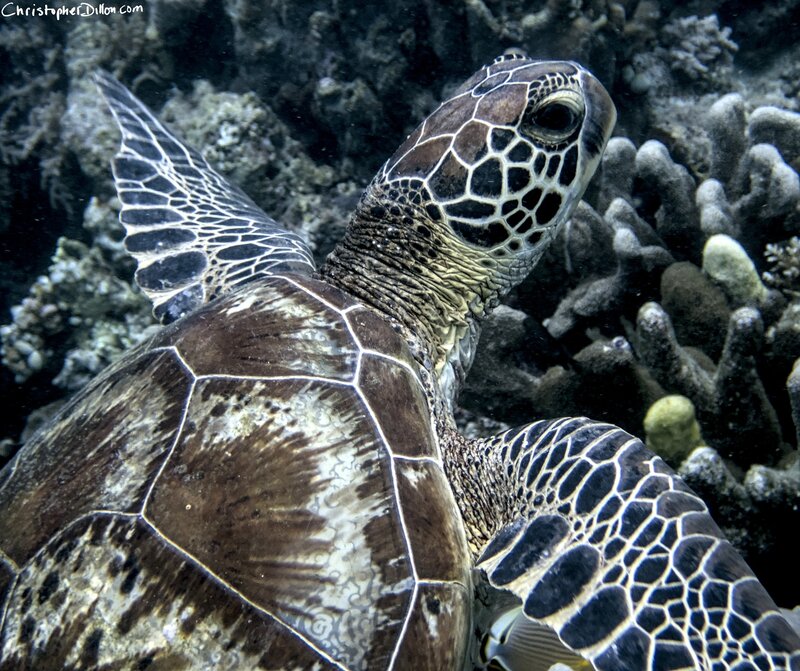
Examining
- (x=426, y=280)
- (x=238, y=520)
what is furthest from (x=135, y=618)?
(x=426, y=280)

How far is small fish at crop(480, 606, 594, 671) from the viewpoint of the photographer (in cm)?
146

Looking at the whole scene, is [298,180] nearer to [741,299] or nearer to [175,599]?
[741,299]

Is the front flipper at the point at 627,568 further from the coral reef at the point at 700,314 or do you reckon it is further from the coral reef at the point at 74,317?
the coral reef at the point at 74,317

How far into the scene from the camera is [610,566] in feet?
4.93

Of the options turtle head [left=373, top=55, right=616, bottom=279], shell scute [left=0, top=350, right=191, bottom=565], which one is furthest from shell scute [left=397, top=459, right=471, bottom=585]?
turtle head [left=373, top=55, right=616, bottom=279]

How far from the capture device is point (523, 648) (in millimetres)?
1543

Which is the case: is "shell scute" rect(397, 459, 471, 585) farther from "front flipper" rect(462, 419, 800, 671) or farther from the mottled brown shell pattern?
"front flipper" rect(462, 419, 800, 671)

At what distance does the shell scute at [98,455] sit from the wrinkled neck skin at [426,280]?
911 millimetres

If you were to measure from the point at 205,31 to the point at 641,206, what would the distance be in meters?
4.53

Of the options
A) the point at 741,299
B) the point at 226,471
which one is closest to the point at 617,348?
the point at 741,299

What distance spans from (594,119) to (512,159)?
39 cm

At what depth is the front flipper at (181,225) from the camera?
2.70m

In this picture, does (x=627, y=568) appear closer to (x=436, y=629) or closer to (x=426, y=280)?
(x=436, y=629)

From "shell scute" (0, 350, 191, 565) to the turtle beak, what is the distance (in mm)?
1748
